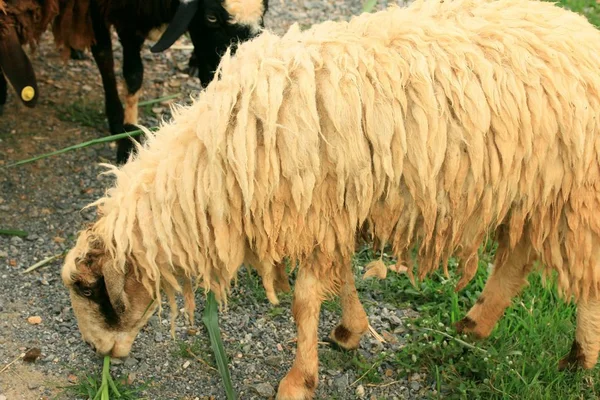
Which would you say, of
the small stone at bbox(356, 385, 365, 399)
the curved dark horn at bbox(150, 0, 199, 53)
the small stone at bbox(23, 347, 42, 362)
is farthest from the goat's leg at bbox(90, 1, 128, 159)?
the small stone at bbox(356, 385, 365, 399)

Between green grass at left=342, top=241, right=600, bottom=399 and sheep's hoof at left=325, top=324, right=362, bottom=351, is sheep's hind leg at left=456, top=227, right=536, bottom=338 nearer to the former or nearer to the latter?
green grass at left=342, top=241, right=600, bottom=399

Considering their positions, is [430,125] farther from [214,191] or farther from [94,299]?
[94,299]

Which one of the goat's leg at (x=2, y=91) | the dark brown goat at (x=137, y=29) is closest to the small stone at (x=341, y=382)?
the dark brown goat at (x=137, y=29)

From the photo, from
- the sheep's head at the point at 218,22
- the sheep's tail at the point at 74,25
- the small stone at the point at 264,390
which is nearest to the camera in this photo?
the small stone at the point at 264,390

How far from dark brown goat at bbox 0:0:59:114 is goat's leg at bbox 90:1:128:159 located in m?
0.35

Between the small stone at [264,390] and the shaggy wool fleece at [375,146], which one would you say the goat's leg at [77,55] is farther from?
the small stone at [264,390]

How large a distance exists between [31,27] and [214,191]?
240cm

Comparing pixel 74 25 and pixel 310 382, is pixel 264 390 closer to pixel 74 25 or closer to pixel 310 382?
pixel 310 382

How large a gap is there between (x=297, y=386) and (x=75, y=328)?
1166 millimetres

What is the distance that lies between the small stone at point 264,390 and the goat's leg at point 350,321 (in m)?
0.40

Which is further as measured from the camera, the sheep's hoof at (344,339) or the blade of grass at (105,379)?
the sheep's hoof at (344,339)

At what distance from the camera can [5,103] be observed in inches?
209

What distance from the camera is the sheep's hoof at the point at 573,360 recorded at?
331cm

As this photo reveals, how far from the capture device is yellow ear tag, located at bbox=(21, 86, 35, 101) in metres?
4.11
